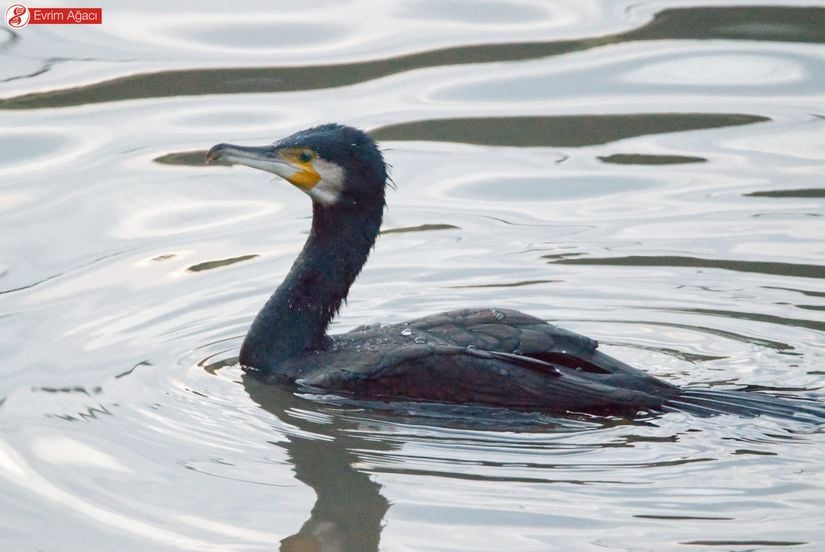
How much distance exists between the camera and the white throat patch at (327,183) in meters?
7.41

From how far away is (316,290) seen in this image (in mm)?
7578

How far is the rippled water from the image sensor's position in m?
6.04

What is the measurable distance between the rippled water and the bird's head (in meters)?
1.03

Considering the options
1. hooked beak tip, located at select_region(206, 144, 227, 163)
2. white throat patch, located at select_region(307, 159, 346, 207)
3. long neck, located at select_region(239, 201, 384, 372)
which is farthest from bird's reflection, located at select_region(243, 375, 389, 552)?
hooked beak tip, located at select_region(206, 144, 227, 163)

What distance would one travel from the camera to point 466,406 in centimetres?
689

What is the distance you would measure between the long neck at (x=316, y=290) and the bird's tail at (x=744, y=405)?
1744 mm

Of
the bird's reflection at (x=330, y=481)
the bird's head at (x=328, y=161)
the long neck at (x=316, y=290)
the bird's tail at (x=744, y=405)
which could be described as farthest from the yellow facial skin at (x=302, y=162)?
the bird's tail at (x=744, y=405)

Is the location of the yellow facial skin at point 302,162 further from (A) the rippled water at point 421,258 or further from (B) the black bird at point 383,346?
(A) the rippled water at point 421,258

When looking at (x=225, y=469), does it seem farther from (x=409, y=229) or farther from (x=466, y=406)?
(x=409, y=229)

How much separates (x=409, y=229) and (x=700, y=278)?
196cm

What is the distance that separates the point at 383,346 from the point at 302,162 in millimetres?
1027

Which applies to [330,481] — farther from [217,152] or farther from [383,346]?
[217,152]

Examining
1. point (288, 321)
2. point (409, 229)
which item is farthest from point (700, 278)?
point (288, 321)

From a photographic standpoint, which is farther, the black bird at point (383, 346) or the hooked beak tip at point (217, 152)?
the hooked beak tip at point (217, 152)
